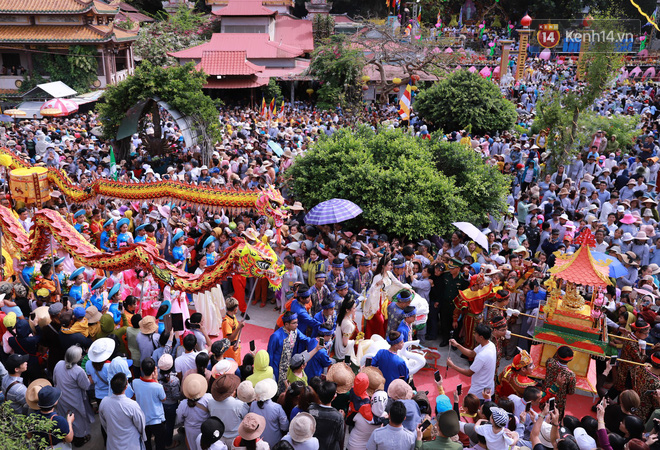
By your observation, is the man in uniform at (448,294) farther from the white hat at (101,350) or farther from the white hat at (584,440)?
the white hat at (101,350)

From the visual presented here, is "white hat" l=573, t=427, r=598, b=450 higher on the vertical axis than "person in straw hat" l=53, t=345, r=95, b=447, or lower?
higher

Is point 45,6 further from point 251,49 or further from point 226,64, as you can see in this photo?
point 251,49

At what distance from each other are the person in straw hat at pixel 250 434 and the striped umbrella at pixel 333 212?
4.89m

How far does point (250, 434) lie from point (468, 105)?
17.3m

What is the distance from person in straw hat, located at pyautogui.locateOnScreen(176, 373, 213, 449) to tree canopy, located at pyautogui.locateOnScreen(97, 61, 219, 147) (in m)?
10.7

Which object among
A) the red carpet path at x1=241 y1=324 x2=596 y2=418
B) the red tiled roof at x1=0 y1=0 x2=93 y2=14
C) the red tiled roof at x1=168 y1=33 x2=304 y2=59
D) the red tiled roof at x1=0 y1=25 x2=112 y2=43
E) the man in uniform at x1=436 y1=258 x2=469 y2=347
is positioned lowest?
the red carpet path at x1=241 y1=324 x2=596 y2=418

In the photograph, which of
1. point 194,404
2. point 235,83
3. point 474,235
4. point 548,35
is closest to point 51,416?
point 194,404

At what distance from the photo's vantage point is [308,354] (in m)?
6.21

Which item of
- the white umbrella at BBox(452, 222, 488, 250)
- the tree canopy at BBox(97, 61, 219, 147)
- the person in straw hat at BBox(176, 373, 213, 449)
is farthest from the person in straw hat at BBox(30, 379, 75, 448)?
the tree canopy at BBox(97, 61, 219, 147)

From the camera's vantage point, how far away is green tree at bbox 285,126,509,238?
1019 cm

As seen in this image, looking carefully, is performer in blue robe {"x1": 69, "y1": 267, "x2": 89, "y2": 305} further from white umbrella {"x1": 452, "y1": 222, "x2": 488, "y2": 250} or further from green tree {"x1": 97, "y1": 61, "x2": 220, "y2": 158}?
green tree {"x1": 97, "y1": 61, "x2": 220, "y2": 158}

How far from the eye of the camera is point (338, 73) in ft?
85.7

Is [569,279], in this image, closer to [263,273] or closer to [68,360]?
[263,273]

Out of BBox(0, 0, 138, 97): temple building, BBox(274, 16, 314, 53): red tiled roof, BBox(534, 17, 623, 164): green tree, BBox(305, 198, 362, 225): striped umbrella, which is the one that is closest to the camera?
BBox(305, 198, 362, 225): striped umbrella
